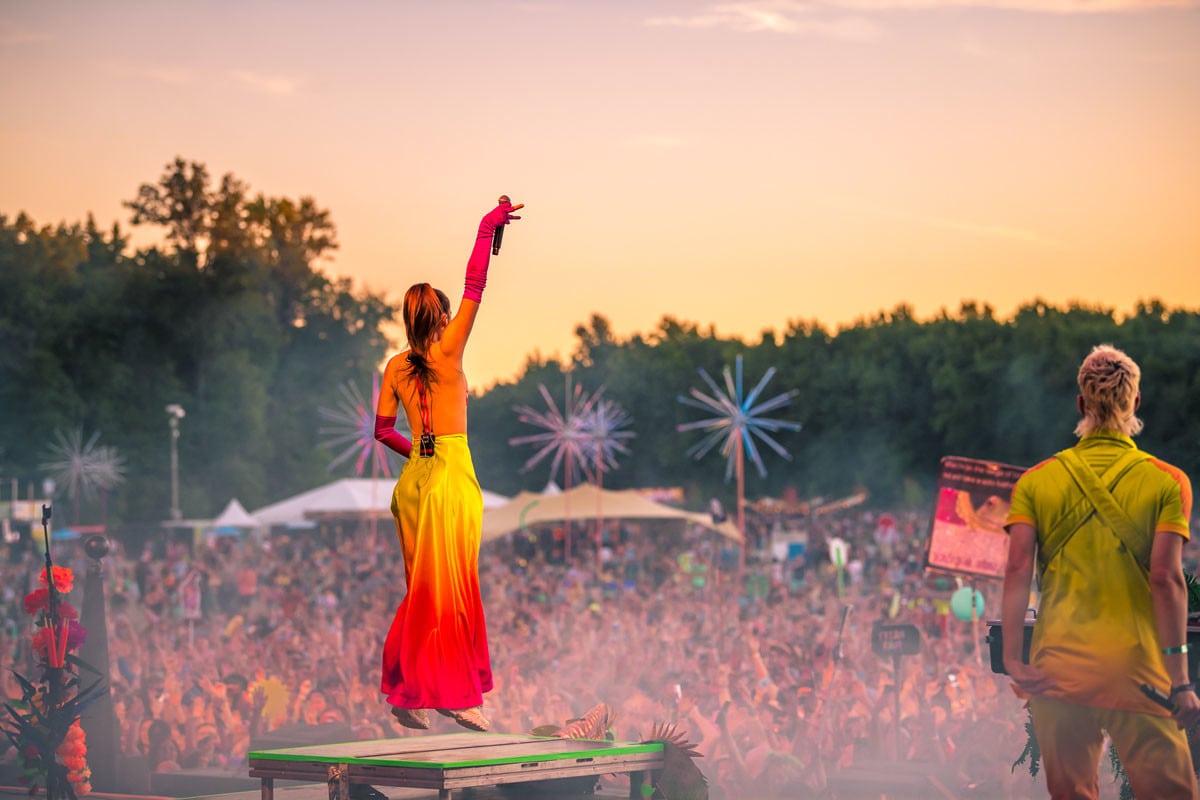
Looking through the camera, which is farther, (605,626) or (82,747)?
(605,626)

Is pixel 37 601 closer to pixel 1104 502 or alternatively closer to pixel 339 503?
pixel 1104 502

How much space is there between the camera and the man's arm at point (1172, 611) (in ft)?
14.5

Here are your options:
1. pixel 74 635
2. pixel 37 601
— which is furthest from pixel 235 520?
pixel 74 635

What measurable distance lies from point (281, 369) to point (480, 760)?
204 ft

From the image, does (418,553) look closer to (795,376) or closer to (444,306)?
(444,306)

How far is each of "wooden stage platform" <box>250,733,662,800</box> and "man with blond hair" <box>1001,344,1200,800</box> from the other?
357cm

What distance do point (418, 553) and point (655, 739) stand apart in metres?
2.33

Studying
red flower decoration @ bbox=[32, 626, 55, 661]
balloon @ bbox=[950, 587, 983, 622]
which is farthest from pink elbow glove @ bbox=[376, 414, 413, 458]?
balloon @ bbox=[950, 587, 983, 622]

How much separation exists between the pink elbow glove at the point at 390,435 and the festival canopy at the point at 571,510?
2322 centimetres

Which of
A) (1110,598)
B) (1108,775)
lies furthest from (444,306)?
(1108,775)

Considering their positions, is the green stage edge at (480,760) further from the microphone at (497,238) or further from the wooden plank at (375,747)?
the microphone at (497,238)

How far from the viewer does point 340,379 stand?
6862 cm

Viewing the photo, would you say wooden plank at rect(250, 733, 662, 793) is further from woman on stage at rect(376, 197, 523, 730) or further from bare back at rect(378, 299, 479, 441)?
bare back at rect(378, 299, 479, 441)

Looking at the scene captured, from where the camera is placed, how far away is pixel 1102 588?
14.8 feet
